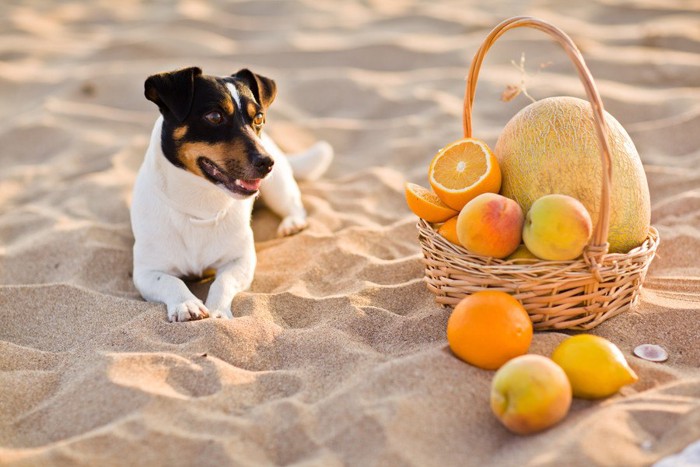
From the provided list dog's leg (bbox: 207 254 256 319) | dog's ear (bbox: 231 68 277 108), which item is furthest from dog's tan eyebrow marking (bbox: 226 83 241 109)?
dog's leg (bbox: 207 254 256 319)

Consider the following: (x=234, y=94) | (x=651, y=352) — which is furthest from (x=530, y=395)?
(x=234, y=94)

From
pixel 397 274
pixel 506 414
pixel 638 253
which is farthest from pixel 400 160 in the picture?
pixel 506 414

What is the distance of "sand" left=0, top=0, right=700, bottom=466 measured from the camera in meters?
2.23

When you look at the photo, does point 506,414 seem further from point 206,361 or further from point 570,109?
point 570,109

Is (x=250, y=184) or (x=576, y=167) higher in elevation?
(x=576, y=167)

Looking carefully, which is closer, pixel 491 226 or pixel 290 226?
pixel 491 226

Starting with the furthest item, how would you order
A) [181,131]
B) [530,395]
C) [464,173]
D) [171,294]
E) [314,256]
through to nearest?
[314,256]
[181,131]
[171,294]
[464,173]
[530,395]

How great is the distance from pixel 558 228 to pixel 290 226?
2000 mm

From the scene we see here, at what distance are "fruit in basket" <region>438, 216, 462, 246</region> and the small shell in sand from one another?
0.78m

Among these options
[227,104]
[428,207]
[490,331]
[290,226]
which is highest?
[227,104]

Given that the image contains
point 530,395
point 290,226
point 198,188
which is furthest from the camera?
point 290,226

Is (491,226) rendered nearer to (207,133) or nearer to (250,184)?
(250,184)

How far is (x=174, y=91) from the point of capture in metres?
3.31

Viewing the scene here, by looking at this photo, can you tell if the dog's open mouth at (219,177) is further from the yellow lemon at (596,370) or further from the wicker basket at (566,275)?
the yellow lemon at (596,370)
